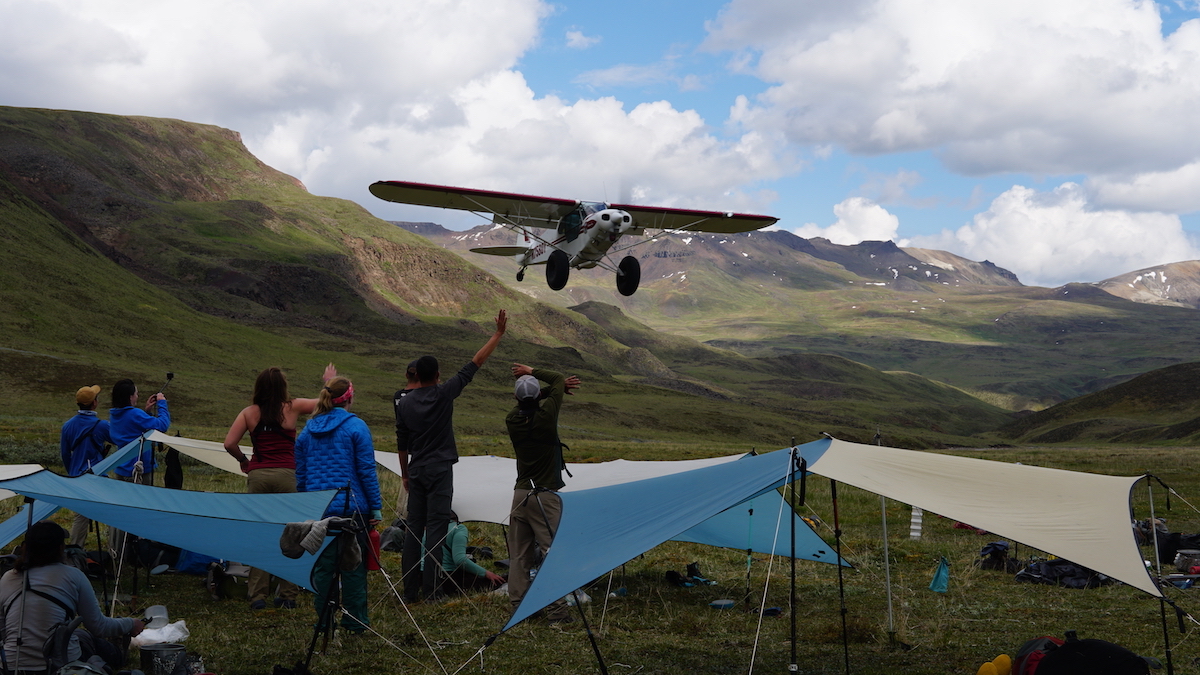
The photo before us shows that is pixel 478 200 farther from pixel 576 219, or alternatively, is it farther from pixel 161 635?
pixel 161 635

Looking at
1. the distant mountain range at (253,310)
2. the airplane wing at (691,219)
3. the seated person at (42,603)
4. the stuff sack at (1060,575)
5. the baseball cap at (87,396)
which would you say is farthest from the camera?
the distant mountain range at (253,310)

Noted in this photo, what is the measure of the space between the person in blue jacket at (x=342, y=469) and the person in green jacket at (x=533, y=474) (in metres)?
1.58

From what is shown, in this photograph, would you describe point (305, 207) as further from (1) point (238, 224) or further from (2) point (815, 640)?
(2) point (815, 640)

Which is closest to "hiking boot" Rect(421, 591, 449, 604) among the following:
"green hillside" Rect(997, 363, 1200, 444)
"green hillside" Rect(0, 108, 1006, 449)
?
"green hillside" Rect(0, 108, 1006, 449)

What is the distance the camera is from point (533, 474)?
9547mm

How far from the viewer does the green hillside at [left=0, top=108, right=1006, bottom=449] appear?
67.8 metres

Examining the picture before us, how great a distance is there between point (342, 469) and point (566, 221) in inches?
725

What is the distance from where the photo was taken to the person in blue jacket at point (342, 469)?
847cm

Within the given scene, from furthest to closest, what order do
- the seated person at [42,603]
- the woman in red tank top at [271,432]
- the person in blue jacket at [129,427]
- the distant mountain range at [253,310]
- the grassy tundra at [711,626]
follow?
the distant mountain range at [253,310], the person in blue jacket at [129,427], the woman in red tank top at [271,432], the grassy tundra at [711,626], the seated person at [42,603]

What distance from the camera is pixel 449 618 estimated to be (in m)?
9.45

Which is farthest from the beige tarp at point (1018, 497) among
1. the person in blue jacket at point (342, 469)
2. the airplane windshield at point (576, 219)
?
the airplane windshield at point (576, 219)

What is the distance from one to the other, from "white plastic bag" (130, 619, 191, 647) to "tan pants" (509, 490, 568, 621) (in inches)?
128

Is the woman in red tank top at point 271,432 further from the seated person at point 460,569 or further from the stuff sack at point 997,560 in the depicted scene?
the stuff sack at point 997,560

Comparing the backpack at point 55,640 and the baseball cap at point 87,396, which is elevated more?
the baseball cap at point 87,396
